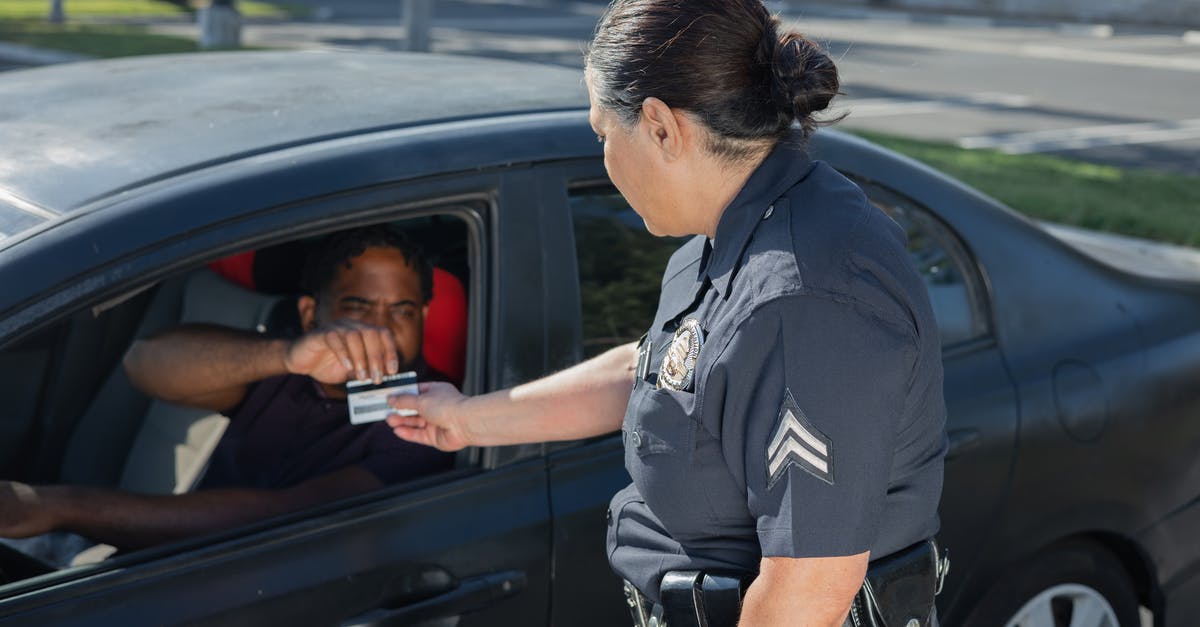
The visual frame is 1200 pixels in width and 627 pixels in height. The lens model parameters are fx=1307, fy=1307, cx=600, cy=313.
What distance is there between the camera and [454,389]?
2.21 metres

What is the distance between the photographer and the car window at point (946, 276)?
268 centimetres

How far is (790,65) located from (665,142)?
0.18 metres

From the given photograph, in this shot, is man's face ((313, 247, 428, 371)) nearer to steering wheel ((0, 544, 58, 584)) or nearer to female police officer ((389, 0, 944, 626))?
steering wheel ((0, 544, 58, 584))

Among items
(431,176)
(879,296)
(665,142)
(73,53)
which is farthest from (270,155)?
(73,53)

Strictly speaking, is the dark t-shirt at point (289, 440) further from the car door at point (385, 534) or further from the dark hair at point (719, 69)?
the dark hair at point (719, 69)

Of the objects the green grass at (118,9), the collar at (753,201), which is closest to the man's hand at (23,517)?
the collar at (753,201)

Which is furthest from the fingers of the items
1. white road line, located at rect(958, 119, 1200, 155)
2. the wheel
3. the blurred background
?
white road line, located at rect(958, 119, 1200, 155)

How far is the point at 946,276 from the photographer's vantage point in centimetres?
272

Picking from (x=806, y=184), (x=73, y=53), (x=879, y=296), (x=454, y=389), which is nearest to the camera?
(x=879, y=296)

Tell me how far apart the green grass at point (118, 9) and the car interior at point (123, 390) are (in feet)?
53.5

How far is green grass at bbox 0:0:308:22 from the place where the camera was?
1852 cm

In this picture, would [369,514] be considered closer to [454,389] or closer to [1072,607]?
[454,389]

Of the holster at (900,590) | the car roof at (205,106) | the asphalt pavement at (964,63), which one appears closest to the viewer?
the holster at (900,590)

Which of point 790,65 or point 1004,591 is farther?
point 1004,591
